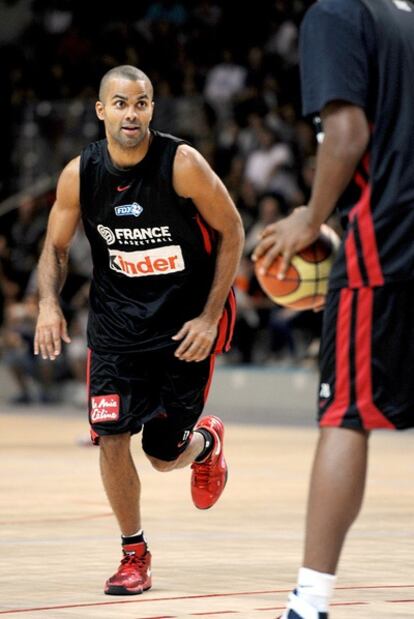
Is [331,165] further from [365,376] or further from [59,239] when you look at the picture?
[59,239]

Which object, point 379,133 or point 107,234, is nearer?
point 379,133

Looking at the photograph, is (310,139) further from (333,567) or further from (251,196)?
(333,567)

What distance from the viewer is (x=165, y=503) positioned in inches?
341

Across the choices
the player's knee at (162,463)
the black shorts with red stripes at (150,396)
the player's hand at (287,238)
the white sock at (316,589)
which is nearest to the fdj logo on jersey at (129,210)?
the black shorts with red stripes at (150,396)

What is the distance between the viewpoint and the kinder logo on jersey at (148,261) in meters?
5.91

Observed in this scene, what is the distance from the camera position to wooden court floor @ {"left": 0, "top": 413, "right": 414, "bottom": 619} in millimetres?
5277

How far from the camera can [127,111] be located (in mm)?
5820

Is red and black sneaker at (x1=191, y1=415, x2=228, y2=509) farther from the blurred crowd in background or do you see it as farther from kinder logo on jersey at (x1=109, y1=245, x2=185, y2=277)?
the blurred crowd in background

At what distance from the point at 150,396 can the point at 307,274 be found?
1.69m

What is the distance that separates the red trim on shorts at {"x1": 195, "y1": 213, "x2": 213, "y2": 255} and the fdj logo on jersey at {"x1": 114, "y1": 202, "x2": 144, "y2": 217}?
23 centimetres

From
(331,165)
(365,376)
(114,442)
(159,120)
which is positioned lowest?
(159,120)

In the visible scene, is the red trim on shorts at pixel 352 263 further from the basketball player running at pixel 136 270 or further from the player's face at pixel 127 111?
the player's face at pixel 127 111

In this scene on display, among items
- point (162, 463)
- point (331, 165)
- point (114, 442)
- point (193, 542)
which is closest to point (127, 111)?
point (114, 442)

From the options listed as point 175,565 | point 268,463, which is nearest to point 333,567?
point 175,565
